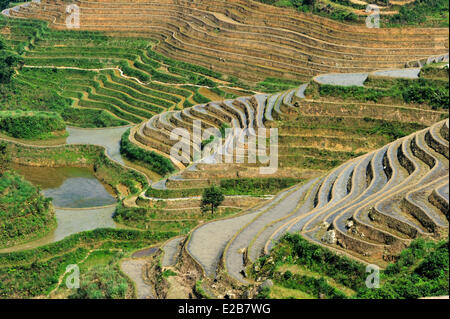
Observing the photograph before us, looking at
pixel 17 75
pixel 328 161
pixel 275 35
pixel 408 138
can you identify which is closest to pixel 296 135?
pixel 328 161

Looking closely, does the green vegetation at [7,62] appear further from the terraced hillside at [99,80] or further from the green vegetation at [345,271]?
the green vegetation at [345,271]

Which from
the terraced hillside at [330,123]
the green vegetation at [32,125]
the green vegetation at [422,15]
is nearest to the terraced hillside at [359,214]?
the terraced hillside at [330,123]

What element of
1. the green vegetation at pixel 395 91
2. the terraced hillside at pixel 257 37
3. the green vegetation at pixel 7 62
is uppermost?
the terraced hillside at pixel 257 37

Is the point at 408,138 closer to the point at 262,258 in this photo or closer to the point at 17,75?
the point at 262,258

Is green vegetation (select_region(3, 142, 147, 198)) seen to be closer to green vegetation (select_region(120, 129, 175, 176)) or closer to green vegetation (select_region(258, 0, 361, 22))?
green vegetation (select_region(120, 129, 175, 176))

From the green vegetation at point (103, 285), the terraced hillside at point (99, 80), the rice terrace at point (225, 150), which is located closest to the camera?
the rice terrace at point (225, 150)

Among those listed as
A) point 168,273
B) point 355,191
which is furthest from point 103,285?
point 355,191
